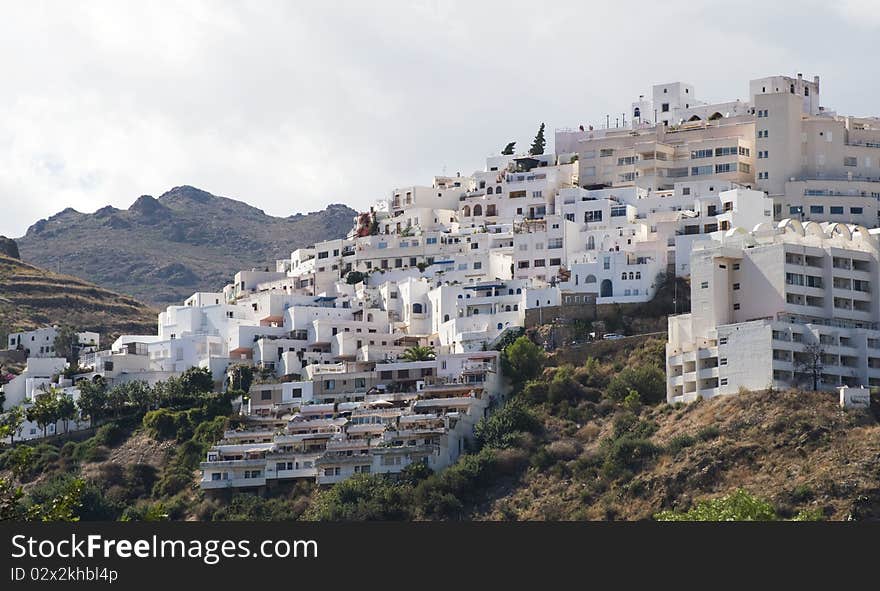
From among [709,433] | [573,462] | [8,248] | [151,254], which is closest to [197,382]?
[573,462]

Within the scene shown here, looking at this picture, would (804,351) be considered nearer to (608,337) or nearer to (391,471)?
(608,337)

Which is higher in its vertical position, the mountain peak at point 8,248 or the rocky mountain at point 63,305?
the mountain peak at point 8,248

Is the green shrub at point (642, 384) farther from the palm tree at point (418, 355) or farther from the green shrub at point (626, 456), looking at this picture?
the palm tree at point (418, 355)

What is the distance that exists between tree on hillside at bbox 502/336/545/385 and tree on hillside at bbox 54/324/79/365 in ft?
90.3

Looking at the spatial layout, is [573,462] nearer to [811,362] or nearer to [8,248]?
[811,362]

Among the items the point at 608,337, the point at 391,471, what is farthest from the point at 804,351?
the point at 391,471

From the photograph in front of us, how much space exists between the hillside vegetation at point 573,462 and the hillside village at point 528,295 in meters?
0.91

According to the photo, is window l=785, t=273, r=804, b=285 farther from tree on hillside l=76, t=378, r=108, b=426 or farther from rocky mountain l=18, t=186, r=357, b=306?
rocky mountain l=18, t=186, r=357, b=306

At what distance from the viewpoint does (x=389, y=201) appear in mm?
109625

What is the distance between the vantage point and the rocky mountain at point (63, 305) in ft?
395

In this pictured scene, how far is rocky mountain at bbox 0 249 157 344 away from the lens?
120312mm

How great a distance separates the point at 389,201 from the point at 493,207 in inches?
308

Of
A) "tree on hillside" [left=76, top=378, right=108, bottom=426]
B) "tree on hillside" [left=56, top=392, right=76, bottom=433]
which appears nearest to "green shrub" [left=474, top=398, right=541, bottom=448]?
"tree on hillside" [left=76, top=378, right=108, bottom=426]

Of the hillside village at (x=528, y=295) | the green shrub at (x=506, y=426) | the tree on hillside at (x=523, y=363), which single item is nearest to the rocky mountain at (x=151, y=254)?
the hillside village at (x=528, y=295)
